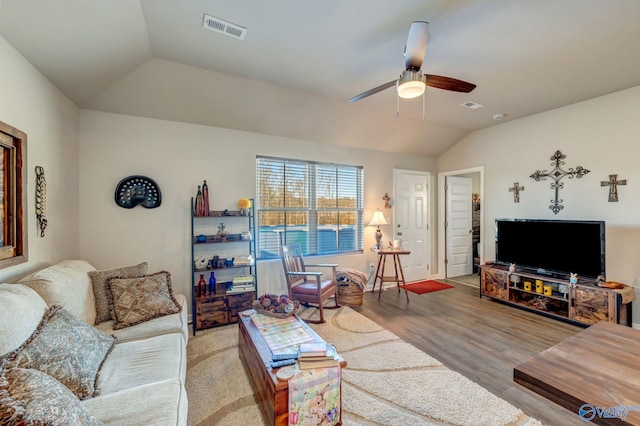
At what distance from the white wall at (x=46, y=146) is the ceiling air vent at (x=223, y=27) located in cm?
130

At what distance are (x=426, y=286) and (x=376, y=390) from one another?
131 inches

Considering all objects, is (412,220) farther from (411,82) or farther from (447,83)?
(411,82)

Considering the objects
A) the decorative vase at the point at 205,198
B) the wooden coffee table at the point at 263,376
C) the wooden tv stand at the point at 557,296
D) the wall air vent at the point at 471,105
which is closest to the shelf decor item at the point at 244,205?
the decorative vase at the point at 205,198

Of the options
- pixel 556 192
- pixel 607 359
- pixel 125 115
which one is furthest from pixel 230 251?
pixel 556 192

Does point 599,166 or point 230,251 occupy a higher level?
point 599,166

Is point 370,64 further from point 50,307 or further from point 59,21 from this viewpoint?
point 50,307

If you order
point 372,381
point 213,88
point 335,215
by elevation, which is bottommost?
point 372,381

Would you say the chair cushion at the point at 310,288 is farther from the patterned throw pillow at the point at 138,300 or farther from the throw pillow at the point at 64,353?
the throw pillow at the point at 64,353

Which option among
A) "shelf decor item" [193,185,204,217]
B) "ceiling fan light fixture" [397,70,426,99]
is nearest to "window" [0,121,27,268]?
"shelf decor item" [193,185,204,217]

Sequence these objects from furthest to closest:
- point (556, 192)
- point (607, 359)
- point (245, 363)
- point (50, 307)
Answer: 1. point (556, 192)
2. point (245, 363)
3. point (50, 307)
4. point (607, 359)

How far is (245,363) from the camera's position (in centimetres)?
234

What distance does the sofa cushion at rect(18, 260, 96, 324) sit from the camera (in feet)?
5.85

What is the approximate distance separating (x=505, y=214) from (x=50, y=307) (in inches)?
222

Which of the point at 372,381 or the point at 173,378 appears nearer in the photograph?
the point at 173,378
